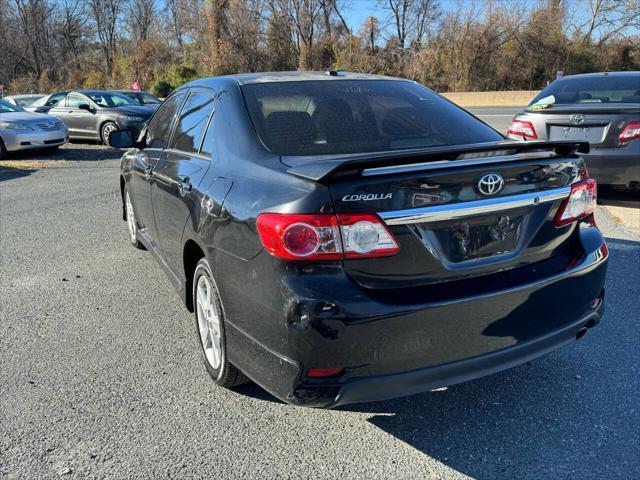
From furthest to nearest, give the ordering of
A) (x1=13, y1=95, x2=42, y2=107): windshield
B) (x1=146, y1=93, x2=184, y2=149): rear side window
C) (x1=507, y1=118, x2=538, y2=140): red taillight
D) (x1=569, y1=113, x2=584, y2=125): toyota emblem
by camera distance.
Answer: (x1=13, y1=95, x2=42, y2=107): windshield < (x1=507, y1=118, x2=538, y2=140): red taillight < (x1=569, y1=113, x2=584, y2=125): toyota emblem < (x1=146, y1=93, x2=184, y2=149): rear side window

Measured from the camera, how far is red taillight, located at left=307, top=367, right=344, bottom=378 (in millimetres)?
2260

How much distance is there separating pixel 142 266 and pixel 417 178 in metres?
3.68

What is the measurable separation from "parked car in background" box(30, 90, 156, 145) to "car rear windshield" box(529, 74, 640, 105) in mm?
10787

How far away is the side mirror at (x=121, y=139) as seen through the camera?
488 cm

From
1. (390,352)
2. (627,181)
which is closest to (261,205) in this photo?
(390,352)

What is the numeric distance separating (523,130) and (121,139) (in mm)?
4793

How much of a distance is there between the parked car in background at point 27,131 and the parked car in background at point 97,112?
1.52 metres

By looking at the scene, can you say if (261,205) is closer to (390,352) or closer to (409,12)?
(390,352)

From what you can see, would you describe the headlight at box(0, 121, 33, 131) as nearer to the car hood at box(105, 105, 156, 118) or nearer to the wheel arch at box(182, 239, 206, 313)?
the car hood at box(105, 105, 156, 118)

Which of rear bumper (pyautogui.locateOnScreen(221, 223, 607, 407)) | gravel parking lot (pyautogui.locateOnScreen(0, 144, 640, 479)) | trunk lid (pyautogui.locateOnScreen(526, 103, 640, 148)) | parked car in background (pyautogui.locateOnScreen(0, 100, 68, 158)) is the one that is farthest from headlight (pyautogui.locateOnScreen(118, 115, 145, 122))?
rear bumper (pyautogui.locateOnScreen(221, 223, 607, 407))

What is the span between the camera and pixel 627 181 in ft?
21.9

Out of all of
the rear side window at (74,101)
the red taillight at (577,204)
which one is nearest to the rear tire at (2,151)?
the rear side window at (74,101)

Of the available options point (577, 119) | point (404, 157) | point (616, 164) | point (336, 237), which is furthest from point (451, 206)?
point (616, 164)

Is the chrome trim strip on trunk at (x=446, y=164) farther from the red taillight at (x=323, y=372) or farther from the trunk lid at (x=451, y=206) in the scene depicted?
the red taillight at (x=323, y=372)
